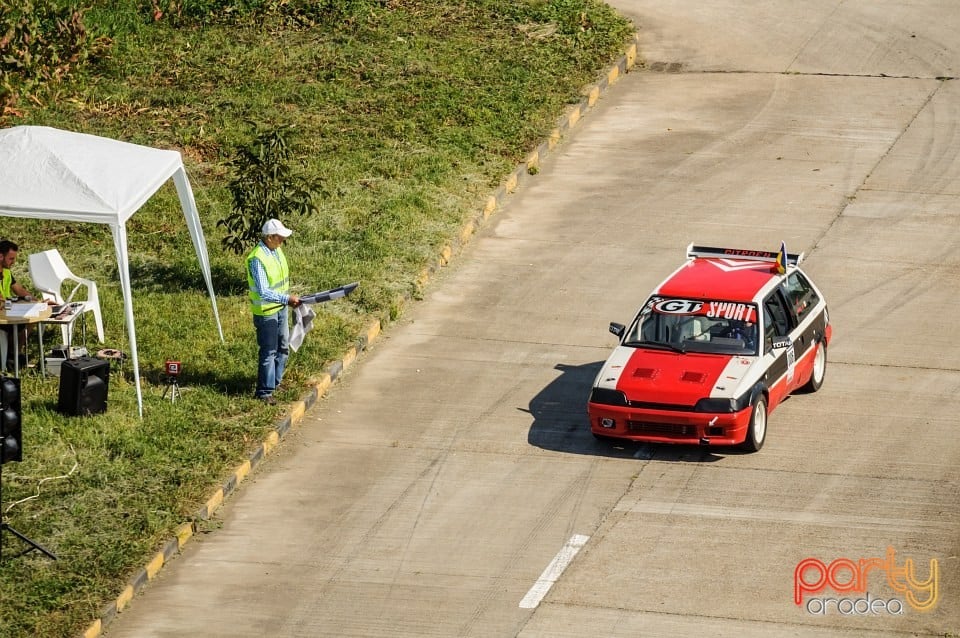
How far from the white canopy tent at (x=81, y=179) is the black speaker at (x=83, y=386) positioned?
1.20ft

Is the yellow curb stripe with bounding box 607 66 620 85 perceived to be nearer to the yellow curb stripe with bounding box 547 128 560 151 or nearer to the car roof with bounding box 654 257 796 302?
the yellow curb stripe with bounding box 547 128 560 151

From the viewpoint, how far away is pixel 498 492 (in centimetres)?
1485

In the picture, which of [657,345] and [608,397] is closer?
[608,397]

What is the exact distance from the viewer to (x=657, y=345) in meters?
15.9

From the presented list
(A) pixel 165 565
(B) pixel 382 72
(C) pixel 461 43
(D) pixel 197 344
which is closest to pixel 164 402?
(D) pixel 197 344

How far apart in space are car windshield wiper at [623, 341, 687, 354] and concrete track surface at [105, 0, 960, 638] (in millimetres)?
1056

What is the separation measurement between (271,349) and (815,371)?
608cm

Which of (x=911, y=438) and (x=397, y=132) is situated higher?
(x=397, y=132)

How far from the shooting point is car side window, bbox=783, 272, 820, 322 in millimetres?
16505

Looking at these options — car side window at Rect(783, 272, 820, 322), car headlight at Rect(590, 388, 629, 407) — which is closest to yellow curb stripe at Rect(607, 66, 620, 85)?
car side window at Rect(783, 272, 820, 322)

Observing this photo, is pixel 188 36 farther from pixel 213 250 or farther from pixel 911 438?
pixel 911 438

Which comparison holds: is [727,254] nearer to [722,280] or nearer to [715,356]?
[722,280]

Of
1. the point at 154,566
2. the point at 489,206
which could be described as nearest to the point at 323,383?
the point at 154,566

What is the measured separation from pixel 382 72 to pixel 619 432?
13.8m
